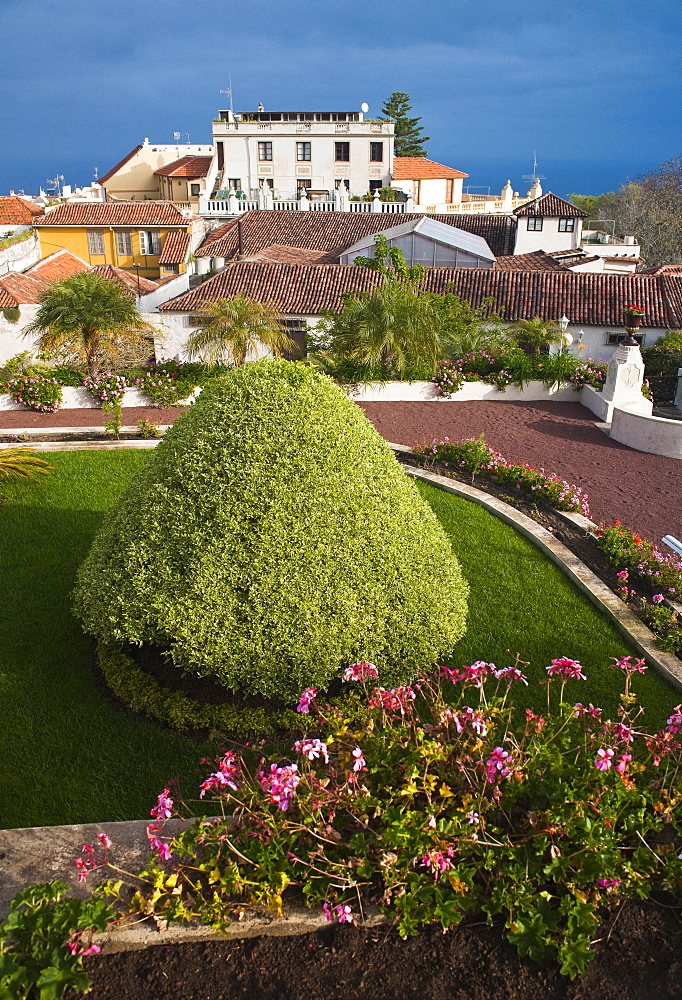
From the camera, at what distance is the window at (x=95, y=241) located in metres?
40.2

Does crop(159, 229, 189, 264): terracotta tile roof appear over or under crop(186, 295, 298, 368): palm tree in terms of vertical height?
over

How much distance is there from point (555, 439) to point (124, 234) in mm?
34403

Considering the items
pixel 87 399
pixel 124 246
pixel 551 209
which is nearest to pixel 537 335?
pixel 87 399

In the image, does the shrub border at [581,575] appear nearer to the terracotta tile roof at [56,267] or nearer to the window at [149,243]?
the terracotta tile roof at [56,267]

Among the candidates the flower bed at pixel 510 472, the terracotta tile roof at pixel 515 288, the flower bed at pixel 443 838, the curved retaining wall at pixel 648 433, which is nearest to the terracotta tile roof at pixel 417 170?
the terracotta tile roof at pixel 515 288

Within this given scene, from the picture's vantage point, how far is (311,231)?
124ft

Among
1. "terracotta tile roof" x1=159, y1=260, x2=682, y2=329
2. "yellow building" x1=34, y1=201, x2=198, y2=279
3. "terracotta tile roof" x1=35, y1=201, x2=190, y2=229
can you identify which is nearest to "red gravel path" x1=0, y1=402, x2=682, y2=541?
"terracotta tile roof" x1=159, y1=260, x2=682, y2=329

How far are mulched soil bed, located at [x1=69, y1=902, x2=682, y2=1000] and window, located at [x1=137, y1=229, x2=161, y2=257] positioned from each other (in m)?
41.4

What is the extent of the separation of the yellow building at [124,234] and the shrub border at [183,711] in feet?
122

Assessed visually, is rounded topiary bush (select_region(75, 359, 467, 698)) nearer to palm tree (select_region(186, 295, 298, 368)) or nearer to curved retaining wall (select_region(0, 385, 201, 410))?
curved retaining wall (select_region(0, 385, 201, 410))

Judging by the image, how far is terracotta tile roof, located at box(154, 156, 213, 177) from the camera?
52.5 m

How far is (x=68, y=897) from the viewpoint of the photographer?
11.0ft

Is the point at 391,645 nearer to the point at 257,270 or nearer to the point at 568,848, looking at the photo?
the point at 568,848

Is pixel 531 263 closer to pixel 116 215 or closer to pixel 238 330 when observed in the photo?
pixel 116 215
